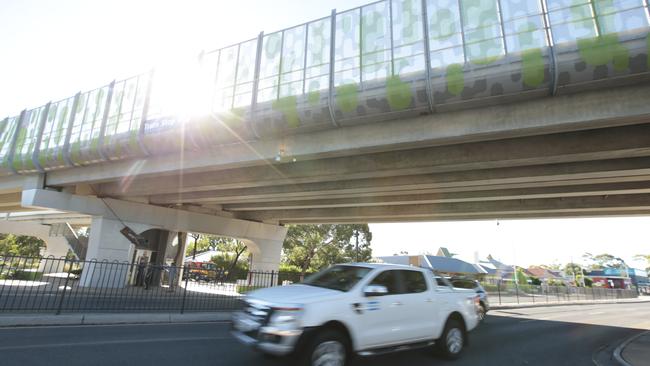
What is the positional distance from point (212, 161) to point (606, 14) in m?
14.0

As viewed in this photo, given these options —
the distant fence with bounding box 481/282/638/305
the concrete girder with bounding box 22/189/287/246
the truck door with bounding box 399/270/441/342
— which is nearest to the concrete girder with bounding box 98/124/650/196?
the truck door with bounding box 399/270/441/342

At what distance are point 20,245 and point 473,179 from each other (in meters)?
77.3

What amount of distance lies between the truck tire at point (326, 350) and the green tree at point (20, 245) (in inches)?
2796

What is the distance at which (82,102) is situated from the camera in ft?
66.1

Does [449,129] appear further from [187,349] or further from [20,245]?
[20,245]

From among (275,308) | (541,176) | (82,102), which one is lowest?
(275,308)

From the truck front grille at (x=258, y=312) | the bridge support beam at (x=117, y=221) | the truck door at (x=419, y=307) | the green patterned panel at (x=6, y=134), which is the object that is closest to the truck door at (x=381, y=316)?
the truck door at (x=419, y=307)

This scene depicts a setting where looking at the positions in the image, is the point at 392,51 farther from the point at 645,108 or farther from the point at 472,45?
the point at 645,108

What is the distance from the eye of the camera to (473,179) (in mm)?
13594

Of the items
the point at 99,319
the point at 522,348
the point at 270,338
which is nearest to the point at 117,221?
the point at 99,319

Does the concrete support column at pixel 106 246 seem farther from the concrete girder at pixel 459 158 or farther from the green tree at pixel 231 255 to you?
the green tree at pixel 231 255

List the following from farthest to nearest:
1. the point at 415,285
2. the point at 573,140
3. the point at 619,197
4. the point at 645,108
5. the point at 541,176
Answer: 1. the point at 619,197
2. the point at 541,176
3. the point at 573,140
4. the point at 645,108
5. the point at 415,285

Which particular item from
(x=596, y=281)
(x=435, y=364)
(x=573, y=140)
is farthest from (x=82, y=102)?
(x=596, y=281)

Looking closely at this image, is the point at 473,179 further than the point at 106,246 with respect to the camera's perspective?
No
